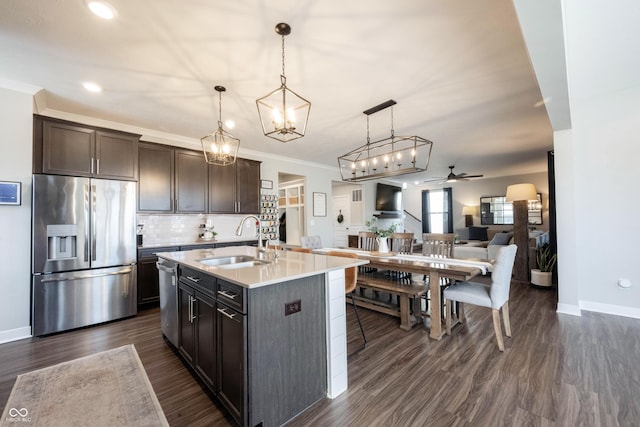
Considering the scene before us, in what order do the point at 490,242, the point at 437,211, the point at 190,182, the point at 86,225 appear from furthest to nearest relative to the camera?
the point at 437,211
the point at 490,242
the point at 190,182
the point at 86,225

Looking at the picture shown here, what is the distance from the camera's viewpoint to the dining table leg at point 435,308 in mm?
2723

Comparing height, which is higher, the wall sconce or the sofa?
the wall sconce

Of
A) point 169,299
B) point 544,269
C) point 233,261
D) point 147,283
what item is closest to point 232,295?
point 233,261

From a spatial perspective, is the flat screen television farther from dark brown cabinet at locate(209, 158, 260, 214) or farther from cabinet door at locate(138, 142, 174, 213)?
cabinet door at locate(138, 142, 174, 213)

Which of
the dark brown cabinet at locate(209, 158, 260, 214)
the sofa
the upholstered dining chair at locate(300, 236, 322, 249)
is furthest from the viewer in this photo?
the sofa

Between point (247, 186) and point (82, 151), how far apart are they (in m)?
2.40

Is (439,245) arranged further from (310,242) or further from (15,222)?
(15,222)

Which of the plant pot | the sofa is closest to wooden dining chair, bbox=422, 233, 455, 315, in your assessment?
the sofa

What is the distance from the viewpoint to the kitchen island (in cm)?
149

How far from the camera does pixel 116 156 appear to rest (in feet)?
11.1

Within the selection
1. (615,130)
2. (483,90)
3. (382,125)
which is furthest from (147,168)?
(615,130)

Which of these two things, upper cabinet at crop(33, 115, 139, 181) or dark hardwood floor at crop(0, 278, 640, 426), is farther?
upper cabinet at crop(33, 115, 139, 181)

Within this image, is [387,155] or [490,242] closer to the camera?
[387,155]

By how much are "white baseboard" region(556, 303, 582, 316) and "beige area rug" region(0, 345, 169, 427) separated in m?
4.54
